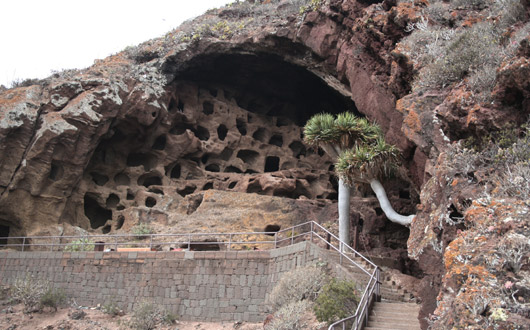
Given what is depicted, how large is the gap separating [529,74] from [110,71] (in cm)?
2455

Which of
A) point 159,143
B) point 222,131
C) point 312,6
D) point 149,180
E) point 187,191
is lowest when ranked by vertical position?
point 187,191

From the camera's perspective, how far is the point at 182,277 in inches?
733

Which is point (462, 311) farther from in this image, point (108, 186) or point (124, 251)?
point (108, 186)

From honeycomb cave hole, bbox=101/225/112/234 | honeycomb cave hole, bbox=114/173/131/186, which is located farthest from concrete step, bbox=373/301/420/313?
honeycomb cave hole, bbox=114/173/131/186

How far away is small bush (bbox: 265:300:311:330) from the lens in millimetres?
12680

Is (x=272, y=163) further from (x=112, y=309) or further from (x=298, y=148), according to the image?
(x=112, y=309)

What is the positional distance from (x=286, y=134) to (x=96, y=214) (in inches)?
545

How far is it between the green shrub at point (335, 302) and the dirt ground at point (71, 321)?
14.6 feet

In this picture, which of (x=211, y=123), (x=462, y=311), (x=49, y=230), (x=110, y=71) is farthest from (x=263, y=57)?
(x=462, y=311)

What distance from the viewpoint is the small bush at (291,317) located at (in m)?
12.7

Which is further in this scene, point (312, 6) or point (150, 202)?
point (150, 202)

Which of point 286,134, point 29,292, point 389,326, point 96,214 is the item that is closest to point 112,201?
point 96,214

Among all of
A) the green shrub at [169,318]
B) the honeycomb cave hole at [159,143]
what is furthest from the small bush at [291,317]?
the honeycomb cave hole at [159,143]

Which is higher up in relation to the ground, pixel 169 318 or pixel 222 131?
pixel 222 131
